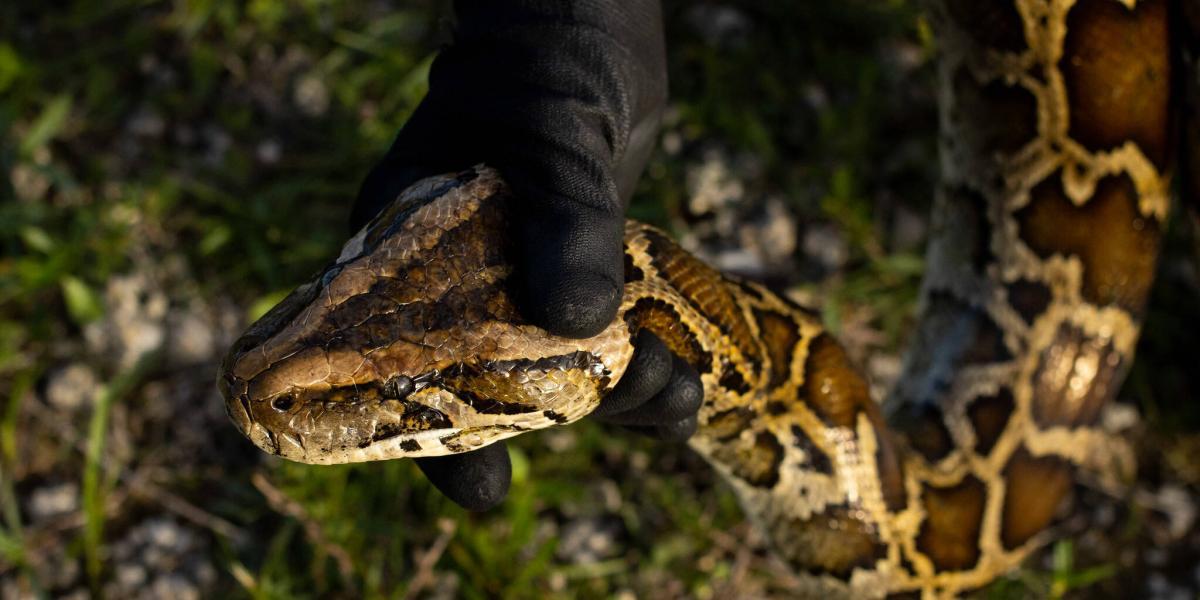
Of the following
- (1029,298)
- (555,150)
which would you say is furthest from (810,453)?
(555,150)

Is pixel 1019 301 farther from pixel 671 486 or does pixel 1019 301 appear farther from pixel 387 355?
pixel 387 355

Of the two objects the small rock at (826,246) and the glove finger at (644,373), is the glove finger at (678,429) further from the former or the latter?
the small rock at (826,246)

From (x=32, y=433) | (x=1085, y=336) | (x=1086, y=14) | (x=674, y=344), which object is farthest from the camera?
(x=32, y=433)

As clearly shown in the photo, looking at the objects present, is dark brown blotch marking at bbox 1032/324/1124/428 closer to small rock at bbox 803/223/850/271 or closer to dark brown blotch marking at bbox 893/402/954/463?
dark brown blotch marking at bbox 893/402/954/463

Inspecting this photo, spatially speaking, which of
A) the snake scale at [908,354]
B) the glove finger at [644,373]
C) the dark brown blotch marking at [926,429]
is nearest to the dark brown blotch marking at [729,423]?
the snake scale at [908,354]

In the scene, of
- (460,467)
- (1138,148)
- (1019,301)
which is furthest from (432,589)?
(1138,148)

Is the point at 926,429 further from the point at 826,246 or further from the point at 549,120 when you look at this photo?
the point at 549,120

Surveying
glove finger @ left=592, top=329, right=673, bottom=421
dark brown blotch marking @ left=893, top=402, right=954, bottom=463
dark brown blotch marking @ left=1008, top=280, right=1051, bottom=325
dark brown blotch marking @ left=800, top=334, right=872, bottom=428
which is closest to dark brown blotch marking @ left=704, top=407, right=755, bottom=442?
dark brown blotch marking @ left=800, top=334, right=872, bottom=428

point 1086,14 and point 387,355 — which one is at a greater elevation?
point 1086,14
